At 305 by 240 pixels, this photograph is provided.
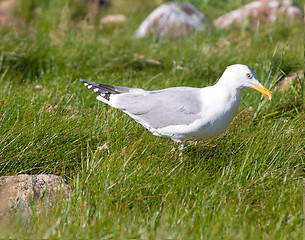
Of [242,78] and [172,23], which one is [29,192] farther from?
[172,23]

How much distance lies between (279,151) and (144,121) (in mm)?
1053

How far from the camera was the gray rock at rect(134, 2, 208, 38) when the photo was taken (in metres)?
7.00

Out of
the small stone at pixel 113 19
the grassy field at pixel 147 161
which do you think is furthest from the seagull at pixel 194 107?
the small stone at pixel 113 19

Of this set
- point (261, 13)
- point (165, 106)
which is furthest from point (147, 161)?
point (261, 13)

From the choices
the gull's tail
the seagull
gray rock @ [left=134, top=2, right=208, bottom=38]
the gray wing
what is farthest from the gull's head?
gray rock @ [left=134, top=2, right=208, bottom=38]

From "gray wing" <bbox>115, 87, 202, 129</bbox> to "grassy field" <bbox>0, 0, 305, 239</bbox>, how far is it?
156mm

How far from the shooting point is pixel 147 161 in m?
3.03

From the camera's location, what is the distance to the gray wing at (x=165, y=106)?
3.26m

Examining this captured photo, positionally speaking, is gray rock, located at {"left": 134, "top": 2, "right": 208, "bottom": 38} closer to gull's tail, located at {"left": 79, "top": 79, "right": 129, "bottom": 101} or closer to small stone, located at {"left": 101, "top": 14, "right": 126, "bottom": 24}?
small stone, located at {"left": 101, "top": 14, "right": 126, "bottom": 24}

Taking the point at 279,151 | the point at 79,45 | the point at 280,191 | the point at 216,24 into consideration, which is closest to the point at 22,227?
the point at 280,191

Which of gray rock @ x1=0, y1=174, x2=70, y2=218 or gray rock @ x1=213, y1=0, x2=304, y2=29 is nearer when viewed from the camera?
gray rock @ x1=0, y1=174, x2=70, y2=218

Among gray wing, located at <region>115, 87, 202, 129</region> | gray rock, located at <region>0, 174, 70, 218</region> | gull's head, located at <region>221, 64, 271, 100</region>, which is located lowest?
gray rock, located at <region>0, 174, 70, 218</region>

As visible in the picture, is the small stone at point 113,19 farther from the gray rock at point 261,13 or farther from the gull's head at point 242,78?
the gull's head at point 242,78

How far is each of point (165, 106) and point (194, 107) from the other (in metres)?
0.25
